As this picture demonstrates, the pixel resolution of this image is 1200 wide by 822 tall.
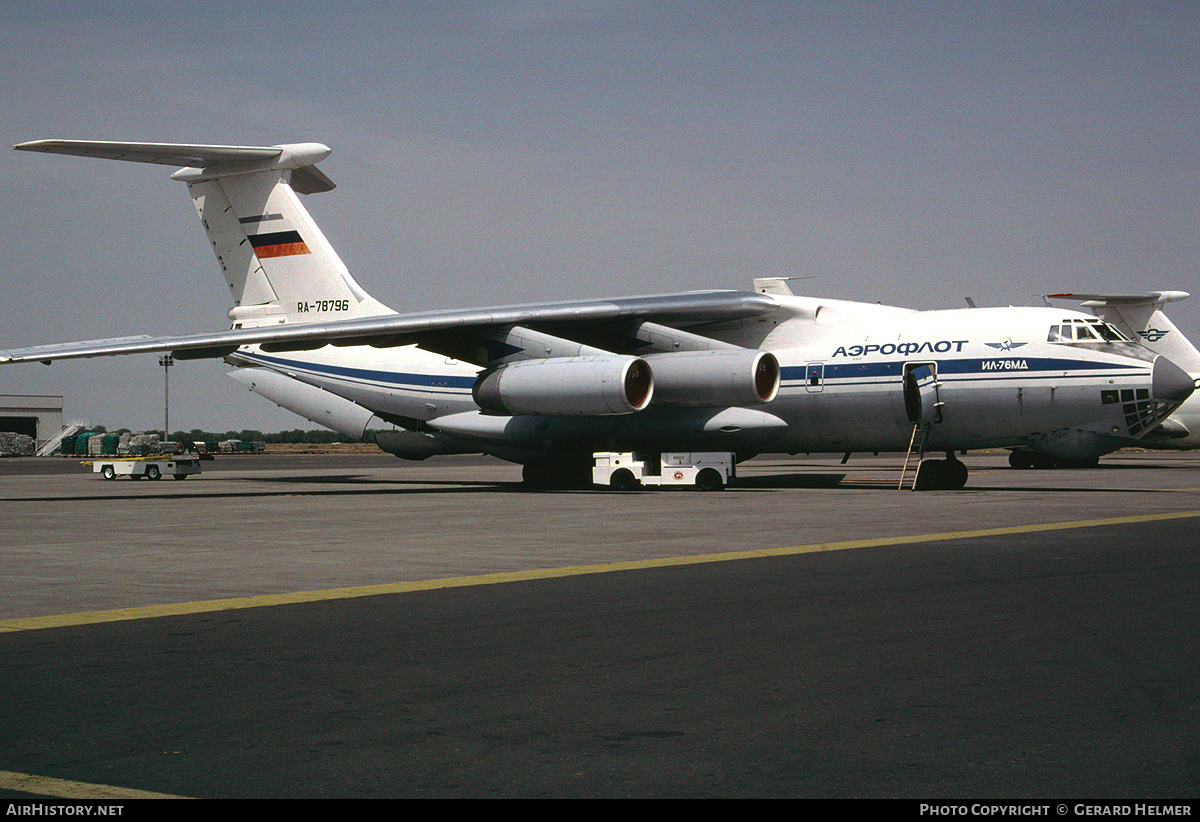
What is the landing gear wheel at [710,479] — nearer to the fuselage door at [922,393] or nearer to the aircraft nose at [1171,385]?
the fuselage door at [922,393]

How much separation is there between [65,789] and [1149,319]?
4227 cm

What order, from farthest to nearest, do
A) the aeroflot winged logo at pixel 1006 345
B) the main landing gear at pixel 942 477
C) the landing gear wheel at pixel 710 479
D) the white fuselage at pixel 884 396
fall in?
the landing gear wheel at pixel 710 479 → the main landing gear at pixel 942 477 → the aeroflot winged logo at pixel 1006 345 → the white fuselage at pixel 884 396

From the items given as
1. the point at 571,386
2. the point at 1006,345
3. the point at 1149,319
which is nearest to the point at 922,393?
the point at 1006,345

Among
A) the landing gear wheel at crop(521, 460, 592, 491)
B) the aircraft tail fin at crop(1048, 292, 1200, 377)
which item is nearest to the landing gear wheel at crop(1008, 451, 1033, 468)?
the aircraft tail fin at crop(1048, 292, 1200, 377)

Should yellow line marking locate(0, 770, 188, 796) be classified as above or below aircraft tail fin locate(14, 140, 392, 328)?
below

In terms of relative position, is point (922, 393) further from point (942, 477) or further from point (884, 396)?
point (942, 477)

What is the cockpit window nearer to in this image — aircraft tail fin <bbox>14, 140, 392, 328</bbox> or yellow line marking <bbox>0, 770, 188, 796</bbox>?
aircraft tail fin <bbox>14, 140, 392, 328</bbox>

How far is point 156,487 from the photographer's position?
2795cm

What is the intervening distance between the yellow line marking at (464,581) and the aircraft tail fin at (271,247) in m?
17.3

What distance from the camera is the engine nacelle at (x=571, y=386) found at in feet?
70.9

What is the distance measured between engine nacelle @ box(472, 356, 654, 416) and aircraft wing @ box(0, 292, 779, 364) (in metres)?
0.99

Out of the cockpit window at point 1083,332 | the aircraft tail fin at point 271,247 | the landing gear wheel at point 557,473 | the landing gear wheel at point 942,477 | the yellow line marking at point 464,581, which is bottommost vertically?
the landing gear wheel at point 557,473

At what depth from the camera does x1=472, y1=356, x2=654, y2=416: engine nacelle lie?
2161 centimetres

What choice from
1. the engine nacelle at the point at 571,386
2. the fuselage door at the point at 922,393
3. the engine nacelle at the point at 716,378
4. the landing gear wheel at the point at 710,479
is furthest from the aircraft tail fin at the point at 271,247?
the fuselage door at the point at 922,393
